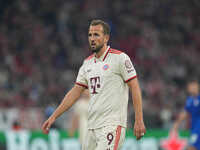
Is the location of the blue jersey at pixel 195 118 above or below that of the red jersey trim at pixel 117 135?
below

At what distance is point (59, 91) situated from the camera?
1794 centimetres

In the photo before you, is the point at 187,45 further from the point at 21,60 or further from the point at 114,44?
the point at 21,60

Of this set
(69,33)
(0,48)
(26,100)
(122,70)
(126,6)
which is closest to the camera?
(122,70)

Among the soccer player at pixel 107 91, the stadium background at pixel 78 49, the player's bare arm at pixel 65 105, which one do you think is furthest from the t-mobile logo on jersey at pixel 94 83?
the stadium background at pixel 78 49

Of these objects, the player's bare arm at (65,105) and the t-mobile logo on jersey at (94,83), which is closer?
the t-mobile logo on jersey at (94,83)

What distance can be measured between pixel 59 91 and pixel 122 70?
39.2 feet

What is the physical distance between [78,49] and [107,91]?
14.2 metres

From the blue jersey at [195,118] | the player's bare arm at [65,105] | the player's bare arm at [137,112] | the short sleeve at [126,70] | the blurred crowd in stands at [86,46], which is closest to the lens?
the player's bare arm at [137,112]

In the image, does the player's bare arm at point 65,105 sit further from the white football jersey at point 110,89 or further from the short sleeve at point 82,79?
the white football jersey at point 110,89

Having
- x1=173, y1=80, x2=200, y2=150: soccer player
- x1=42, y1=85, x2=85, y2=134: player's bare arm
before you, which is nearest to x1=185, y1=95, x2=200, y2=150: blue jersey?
x1=173, y1=80, x2=200, y2=150: soccer player

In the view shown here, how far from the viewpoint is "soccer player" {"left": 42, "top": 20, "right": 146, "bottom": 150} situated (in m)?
6.04

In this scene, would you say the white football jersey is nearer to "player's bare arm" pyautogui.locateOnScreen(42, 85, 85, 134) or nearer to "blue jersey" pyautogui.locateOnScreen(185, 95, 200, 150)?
"player's bare arm" pyautogui.locateOnScreen(42, 85, 85, 134)

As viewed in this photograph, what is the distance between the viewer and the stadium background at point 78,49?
17.1 meters

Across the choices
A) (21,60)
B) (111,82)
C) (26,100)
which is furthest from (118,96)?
(21,60)
